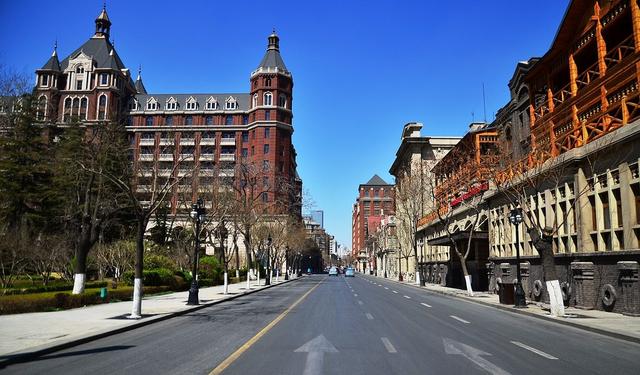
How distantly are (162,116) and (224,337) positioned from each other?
10318 cm

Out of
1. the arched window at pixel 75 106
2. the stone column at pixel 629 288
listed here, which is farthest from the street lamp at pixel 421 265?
the arched window at pixel 75 106

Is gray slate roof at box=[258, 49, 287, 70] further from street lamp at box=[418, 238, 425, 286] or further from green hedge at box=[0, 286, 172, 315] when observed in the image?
green hedge at box=[0, 286, 172, 315]

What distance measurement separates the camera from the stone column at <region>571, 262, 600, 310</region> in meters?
20.9

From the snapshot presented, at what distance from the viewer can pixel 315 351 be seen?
10.2 metres

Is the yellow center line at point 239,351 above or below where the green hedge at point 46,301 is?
below

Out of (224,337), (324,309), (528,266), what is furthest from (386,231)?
(224,337)

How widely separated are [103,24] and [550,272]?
113 metres

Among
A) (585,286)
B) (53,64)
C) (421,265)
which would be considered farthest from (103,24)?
(585,286)

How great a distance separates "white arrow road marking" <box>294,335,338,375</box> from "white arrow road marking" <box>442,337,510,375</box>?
2.57 m

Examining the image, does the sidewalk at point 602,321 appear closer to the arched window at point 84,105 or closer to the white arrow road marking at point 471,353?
the white arrow road marking at point 471,353

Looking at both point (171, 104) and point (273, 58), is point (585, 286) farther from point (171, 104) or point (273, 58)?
point (171, 104)

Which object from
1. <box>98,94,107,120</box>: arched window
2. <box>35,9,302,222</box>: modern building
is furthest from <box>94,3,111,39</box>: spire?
<box>98,94,107,120</box>: arched window

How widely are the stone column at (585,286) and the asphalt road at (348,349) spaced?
220 inches

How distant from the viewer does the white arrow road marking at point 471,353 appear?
334 inches
